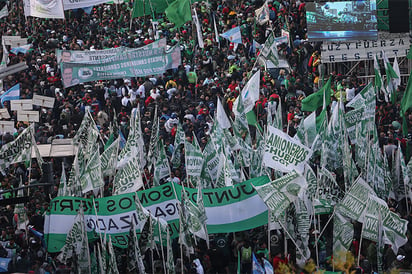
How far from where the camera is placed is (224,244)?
21797 mm

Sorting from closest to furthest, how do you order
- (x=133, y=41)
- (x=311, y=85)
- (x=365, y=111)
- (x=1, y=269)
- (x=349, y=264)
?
(x=349, y=264) < (x=1, y=269) < (x=365, y=111) < (x=311, y=85) < (x=133, y=41)

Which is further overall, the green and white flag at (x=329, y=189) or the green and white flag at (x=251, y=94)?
the green and white flag at (x=251, y=94)

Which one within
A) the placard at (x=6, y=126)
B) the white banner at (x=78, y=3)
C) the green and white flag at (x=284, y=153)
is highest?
the green and white flag at (x=284, y=153)

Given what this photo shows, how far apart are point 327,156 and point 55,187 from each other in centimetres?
589

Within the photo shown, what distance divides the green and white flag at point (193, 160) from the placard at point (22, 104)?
243 inches

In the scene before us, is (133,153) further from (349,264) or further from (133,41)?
(133,41)

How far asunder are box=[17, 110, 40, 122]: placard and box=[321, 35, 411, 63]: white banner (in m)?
7.95

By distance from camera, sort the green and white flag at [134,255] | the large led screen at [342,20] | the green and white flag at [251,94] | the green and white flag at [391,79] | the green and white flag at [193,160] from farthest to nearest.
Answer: the large led screen at [342,20], the green and white flag at [391,79], the green and white flag at [251,94], the green and white flag at [193,160], the green and white flag at [134,255]

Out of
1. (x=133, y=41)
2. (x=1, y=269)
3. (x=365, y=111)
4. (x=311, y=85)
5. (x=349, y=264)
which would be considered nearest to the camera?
(x=349, y=264)

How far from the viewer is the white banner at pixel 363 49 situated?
31516mm

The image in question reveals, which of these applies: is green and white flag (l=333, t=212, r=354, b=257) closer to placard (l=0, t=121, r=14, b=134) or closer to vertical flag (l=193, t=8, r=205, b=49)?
placard (l=0, t=121, r=14, b=134)

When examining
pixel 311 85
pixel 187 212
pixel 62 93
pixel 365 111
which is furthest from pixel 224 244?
pixel 62 93

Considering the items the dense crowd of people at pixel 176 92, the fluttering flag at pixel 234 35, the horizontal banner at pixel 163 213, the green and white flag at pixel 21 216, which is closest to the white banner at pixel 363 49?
the dense crowd of people at pixel 176 92

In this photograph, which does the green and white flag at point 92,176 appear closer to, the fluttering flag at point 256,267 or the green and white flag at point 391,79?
the fluttering flag at point 256,267
